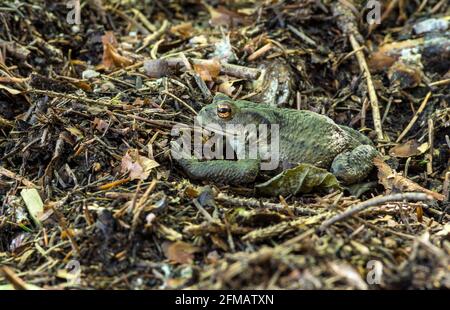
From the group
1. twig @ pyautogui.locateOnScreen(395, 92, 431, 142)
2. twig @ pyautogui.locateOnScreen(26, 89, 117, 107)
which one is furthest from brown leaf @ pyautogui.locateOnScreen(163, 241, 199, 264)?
twig @ pyautogui.locateOnScreen(395, 92, 431, 142)

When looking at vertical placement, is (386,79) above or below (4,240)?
above

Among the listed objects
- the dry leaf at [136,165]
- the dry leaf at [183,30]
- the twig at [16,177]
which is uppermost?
the dry leaf at [183,30]

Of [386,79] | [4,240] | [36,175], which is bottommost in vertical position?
[4,240]

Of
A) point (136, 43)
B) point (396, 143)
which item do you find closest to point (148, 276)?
point (396, 143)

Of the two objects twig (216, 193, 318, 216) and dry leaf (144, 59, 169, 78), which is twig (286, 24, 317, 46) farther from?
twig (216, 193, 318, 216)

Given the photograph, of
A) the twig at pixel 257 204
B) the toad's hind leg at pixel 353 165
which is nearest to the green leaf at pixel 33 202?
the twig at pixel 257 204

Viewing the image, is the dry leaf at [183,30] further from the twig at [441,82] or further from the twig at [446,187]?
the twig at [446,187]
